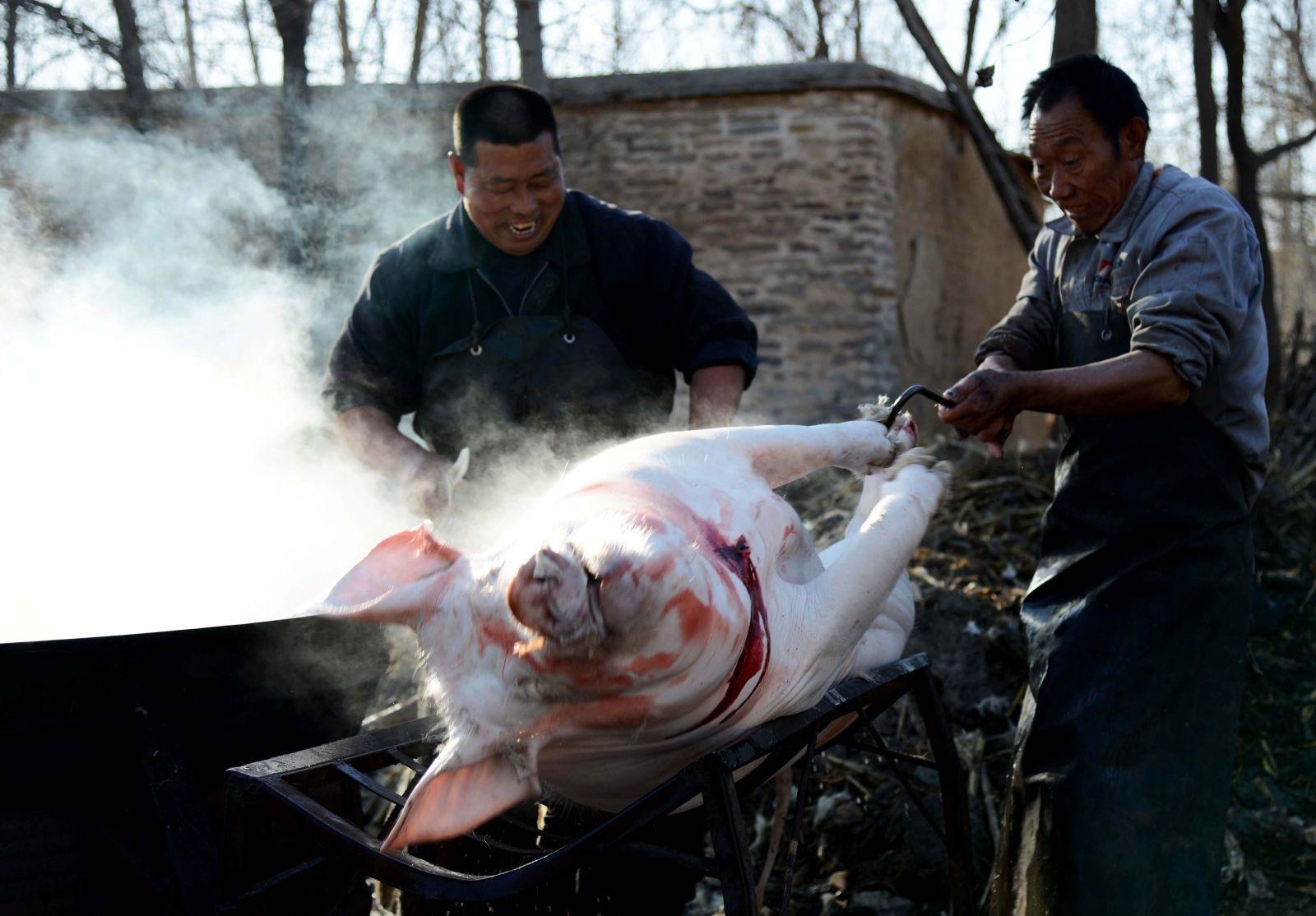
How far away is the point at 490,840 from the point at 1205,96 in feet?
19.6

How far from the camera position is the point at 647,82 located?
917cm

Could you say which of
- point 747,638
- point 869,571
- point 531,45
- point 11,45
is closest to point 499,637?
point 747,638

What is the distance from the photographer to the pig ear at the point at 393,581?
5.96ft

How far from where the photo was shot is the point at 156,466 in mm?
4191

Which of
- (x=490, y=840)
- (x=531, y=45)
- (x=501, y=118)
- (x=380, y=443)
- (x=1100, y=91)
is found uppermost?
(x=531, y=45)

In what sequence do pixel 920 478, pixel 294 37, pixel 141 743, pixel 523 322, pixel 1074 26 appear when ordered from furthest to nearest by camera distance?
pixel 294 37 < pixel 1074 26 < pixel 523 322 < pixel 920 478 < pixel 141 743

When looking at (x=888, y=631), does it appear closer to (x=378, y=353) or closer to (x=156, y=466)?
(x=378, y=353)

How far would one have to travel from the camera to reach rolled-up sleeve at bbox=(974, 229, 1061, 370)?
3010mm

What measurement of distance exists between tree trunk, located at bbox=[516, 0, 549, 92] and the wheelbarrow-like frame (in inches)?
204

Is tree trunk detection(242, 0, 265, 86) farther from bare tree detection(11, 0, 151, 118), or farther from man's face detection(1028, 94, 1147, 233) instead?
man's face detection(1028, 94, 1147, 233)

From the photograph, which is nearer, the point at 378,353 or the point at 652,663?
the point at 652,663

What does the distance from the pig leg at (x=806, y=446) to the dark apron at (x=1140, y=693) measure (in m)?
0.64

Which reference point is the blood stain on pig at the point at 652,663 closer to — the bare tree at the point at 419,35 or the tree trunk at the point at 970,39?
the tree trunk at the point at 970,39

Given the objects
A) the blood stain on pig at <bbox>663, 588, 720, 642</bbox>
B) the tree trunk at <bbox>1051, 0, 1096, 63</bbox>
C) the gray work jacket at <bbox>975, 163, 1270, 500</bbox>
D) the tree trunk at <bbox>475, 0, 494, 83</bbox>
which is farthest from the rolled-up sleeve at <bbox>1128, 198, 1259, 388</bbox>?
the tree trunk at <bbox>475, 0, 494, 83</bbox>
